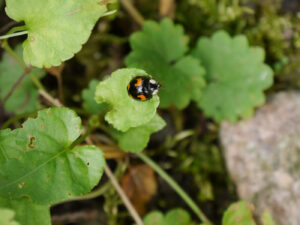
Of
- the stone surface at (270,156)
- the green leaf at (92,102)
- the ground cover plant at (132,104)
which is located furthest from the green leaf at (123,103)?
the stone surface at (270,156)

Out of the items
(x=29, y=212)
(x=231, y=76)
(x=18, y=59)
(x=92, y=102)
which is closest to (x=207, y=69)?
(x=231, y=76)

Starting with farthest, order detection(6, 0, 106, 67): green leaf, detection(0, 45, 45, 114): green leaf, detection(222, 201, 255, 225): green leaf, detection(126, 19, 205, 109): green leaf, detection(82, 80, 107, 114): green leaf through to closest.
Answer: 1. detection(0, 45, 45, 114): green leaf
2. detection(126, 19, 205, 109): green leaf
3. detection(82, 80, 107, 114): green leaf
4. detection(222, 201, 255, 225): green leaf
5. detection(6, 0, 106, 67): green leaf

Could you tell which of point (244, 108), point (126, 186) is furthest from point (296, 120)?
point (126, 186)

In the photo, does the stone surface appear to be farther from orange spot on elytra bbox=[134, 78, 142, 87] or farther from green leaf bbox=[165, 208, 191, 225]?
orange spot on elytra bbox=[134, 78, 142, 87]

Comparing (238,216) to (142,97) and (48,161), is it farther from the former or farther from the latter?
(48,161)

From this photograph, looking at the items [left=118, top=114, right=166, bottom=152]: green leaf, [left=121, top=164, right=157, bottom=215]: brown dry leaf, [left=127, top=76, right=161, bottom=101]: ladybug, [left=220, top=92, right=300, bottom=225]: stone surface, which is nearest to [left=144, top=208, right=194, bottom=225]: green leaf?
[left=121, top=164, right=157, bottom=215]: brown dry leaf

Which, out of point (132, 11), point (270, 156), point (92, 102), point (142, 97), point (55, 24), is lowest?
point (270, 156)
